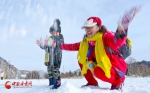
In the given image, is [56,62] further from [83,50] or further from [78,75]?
[78,75]

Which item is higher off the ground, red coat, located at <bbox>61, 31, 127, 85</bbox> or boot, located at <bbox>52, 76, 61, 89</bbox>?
red coat, located at <bbox>61, 31, 127, 85</bbox>

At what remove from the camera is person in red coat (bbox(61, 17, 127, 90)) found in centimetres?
297

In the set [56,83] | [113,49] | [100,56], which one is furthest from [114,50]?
[56,83]

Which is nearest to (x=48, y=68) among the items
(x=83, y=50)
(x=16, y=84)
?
(x=16, y=84)

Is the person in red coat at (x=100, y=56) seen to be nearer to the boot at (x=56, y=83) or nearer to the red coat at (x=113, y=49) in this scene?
the red coat at (x=113, y=49)

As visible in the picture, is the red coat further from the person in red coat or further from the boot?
the boot

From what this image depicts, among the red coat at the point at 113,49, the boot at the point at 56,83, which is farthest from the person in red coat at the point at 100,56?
the boot at the point at 56,83

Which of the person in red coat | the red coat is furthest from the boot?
the red coat

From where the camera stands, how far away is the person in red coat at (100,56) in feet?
9.75

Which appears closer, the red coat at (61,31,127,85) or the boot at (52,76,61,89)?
the red coat at (61,31,127,85)

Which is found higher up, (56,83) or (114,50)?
(114,50)

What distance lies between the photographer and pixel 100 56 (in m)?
2.97

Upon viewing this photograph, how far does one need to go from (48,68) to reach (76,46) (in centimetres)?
110

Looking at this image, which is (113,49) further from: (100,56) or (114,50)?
(100,56)
